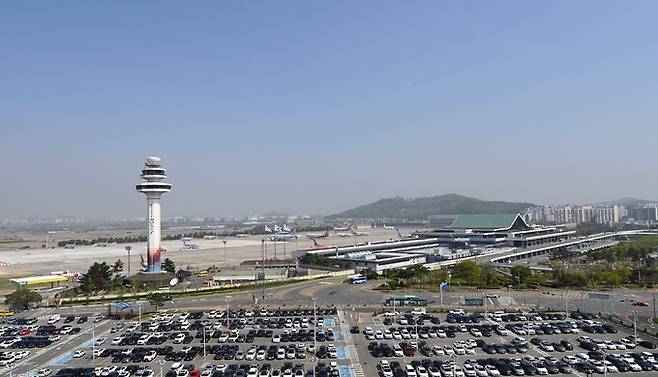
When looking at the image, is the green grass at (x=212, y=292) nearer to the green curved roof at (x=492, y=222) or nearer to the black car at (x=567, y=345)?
the black car at (x=567, y=345)

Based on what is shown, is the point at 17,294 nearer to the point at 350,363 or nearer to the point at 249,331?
the point at 249,331

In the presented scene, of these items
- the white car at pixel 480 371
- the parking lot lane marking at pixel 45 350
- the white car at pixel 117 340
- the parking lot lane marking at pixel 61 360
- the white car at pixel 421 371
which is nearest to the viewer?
the white car at pixel 421 371

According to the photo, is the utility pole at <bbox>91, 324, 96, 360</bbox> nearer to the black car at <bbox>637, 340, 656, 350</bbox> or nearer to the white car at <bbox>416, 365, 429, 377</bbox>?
the white car at <bbox>416, 365, 429, 377</bbox>

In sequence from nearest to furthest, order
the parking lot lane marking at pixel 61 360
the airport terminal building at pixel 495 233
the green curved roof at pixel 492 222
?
the parking lot lane marking at pixel 61 360, the airport terminal building at pixel 495 233, the green curved roof at pixel 492 222

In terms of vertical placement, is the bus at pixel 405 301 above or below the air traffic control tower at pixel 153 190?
below

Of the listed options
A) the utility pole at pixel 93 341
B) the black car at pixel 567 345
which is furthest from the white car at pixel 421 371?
the utility pole at pixel 93 341

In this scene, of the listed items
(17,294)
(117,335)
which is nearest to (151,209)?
(17,294)

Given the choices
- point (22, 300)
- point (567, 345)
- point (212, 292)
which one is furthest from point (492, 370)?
point (22, 300)

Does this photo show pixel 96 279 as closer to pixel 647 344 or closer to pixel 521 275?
pixel 521 275
